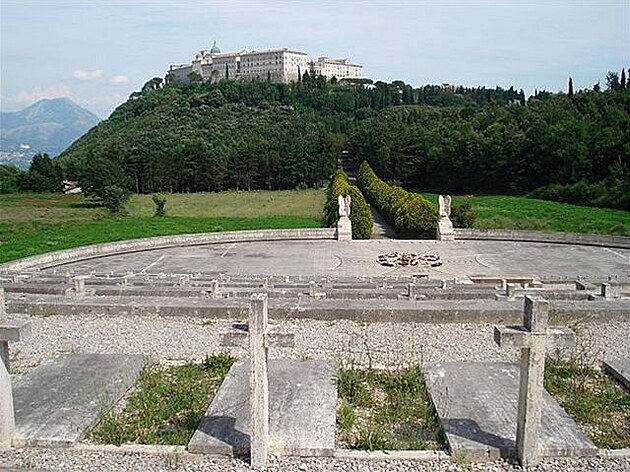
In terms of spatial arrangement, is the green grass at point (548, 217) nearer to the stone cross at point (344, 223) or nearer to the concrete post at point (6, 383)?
the stone cross at point (344, 223)

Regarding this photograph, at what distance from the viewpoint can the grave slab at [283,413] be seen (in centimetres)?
604

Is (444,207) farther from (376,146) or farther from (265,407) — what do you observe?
(376,146)

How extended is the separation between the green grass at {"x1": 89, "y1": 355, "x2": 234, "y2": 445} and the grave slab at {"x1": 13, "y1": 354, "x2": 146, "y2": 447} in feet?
0.65

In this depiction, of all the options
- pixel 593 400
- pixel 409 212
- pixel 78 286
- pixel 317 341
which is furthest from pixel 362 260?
pixel 593 400

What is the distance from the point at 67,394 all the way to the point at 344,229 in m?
21.6

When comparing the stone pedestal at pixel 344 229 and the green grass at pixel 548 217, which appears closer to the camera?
the stone pedestal at pixel 344 229

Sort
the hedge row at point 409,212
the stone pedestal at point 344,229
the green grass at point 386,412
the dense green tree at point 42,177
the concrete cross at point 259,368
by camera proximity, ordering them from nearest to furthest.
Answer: the concrete cross at point 259,368 < the green grass at point 386,412 < the stone pedestal at point 344,229 < the hedge row at point 409,212 < the dense green tree at point 42,177

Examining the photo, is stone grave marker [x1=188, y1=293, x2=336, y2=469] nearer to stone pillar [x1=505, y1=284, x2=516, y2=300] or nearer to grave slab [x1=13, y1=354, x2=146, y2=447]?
grave slab [x1=13, y1=354, x2=146, y2=447]

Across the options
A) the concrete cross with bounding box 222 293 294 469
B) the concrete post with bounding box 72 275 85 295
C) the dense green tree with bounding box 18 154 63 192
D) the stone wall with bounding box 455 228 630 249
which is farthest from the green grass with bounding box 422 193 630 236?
the dense green tree with bounding box 18 154 63 192

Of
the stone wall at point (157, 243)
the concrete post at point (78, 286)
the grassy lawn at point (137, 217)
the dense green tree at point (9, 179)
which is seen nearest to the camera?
the concrete post at point (78, 286)

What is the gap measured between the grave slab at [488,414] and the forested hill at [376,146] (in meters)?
39.7

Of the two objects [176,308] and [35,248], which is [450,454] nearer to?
[176,308]

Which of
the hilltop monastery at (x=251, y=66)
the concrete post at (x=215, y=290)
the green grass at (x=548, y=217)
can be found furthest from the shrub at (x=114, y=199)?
the hilltop monastery at (x=251, y=66)

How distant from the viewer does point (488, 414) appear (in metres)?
6.81
